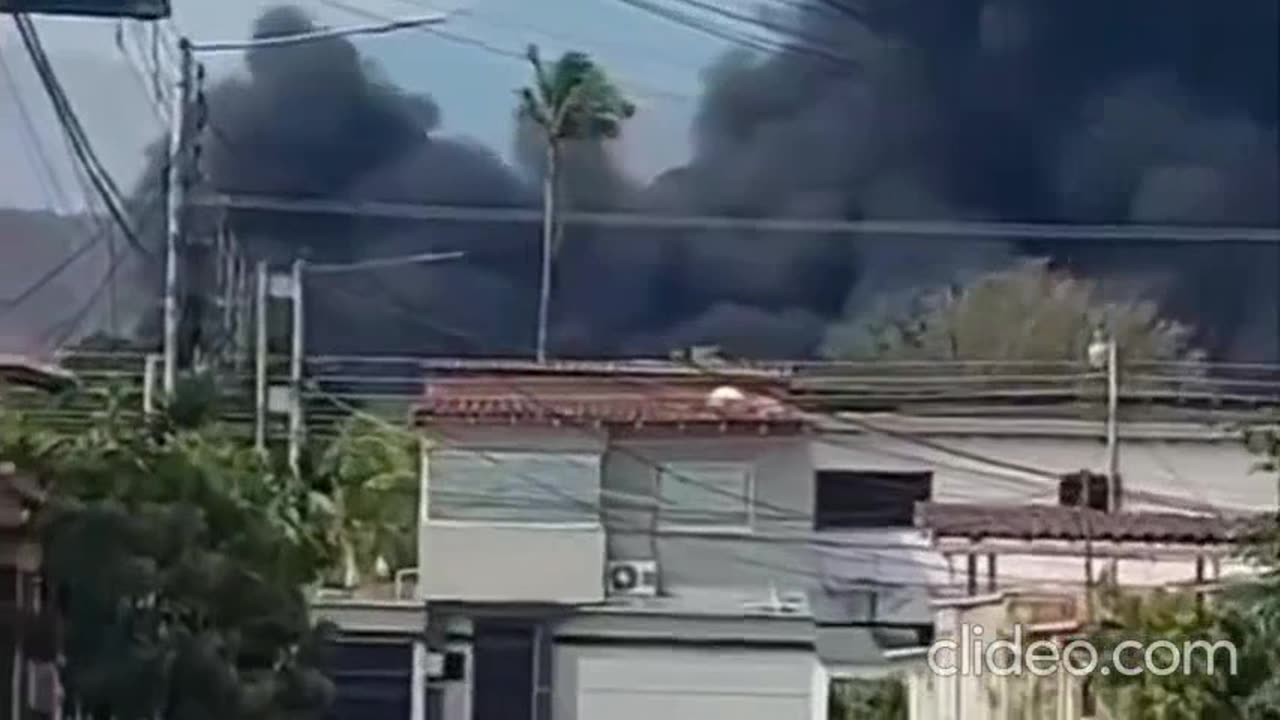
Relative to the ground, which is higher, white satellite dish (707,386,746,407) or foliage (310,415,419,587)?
white satellite dish (707,386,746,407)

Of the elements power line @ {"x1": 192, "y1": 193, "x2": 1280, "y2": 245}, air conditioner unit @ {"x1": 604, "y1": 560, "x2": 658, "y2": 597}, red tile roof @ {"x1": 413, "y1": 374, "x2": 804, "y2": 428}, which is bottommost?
A: air conditioner unit @ {"x1": 604, "y1": 560, "x2": 658, "y2": 597}

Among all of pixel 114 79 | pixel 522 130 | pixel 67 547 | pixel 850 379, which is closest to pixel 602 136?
pixel 522 130

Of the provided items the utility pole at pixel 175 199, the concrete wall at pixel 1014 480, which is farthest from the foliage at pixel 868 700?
the utility pole at pixel 175 199

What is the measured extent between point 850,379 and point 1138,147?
16.3 inches

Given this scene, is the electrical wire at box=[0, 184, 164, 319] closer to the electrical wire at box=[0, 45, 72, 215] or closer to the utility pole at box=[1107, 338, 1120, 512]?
the electrical wire at box=[0, 45, 72, 215]

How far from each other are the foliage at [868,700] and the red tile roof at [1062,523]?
0.60 feet

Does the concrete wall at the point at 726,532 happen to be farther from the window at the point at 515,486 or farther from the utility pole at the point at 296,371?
the utility pole at the point at 296,371

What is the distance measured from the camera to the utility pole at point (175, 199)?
251cm

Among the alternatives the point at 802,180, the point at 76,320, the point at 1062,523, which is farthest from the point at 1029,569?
the point at 76,320

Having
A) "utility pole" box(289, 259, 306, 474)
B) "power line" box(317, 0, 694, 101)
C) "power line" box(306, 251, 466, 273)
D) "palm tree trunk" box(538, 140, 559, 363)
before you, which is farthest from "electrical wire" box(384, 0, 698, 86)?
"utility pole" box(289, 259, 306, 474)

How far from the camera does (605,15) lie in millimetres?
2564

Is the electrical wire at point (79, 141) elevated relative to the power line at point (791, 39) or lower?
lower

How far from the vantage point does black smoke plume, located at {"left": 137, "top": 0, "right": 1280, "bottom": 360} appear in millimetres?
2535

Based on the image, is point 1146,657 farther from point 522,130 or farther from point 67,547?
point 67,547
